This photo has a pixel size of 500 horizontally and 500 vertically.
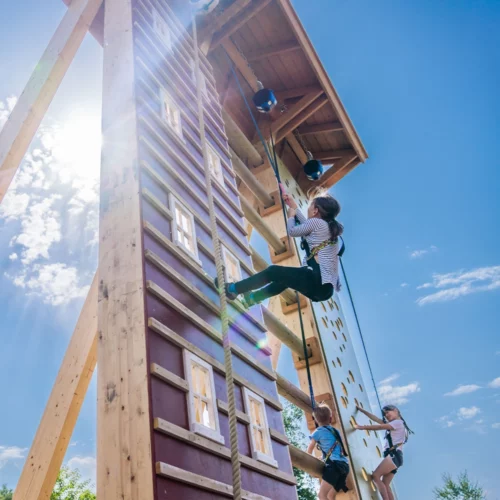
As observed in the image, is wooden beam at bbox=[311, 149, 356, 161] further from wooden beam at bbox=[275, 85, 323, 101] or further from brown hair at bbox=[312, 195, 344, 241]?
brown hair at bbox=[312, 195, 344, 241]

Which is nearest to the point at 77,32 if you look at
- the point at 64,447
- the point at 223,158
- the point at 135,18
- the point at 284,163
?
Answer: the point at 135,18

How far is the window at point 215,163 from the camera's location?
5.59m

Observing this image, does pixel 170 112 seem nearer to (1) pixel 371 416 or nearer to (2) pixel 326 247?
(2) pixel 326 247

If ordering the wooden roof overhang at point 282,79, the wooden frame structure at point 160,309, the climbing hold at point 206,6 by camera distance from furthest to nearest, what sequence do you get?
1. the wooden roof overhang at point 282,79
2. the climbing hold at point 206,6
3. the wooden frame structure at point 160,309

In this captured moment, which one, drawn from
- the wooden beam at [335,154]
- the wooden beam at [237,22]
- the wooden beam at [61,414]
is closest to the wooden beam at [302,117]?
the wooden beam at [335,154]

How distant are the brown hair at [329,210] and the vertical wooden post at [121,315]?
4.77 ft

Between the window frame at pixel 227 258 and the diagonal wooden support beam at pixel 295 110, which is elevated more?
the diagonal wooden support beam at pixel 295 110

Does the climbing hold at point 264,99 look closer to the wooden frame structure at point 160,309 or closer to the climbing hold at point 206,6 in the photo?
the wooden frame structure at point 160,309

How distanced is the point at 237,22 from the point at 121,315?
19.7ft

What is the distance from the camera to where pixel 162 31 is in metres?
6.10

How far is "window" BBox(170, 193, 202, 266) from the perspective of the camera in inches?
149

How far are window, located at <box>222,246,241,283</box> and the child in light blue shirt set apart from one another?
1709 millimetres

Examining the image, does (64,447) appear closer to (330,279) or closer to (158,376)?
(158,376)

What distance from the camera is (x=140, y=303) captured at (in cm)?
294
